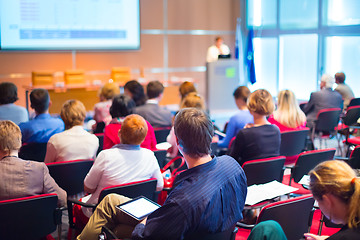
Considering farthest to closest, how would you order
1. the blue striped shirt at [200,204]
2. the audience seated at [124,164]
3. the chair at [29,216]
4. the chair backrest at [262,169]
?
the chair backrest at [262,169]
the audience seated at [124,164]
the chair at [29,216]
the blue striped shirt at [200,204]

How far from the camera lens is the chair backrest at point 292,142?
14.3ft

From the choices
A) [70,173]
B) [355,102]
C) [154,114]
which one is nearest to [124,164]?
[70,173]

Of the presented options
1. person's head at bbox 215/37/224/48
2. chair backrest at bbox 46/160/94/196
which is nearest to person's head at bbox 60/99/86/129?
chair backrest at bbox 46/160/94/196

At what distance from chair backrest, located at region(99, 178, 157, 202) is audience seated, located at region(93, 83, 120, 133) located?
6.99ft

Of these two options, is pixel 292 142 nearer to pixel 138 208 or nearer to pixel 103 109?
pixel 103 109

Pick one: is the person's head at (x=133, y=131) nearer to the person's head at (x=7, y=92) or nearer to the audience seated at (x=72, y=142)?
the audience seated at (x=72, y=142)

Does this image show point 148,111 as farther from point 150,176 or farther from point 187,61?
point 187,61

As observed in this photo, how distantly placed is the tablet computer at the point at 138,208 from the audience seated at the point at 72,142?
4.79 ft

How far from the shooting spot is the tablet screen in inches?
88.7

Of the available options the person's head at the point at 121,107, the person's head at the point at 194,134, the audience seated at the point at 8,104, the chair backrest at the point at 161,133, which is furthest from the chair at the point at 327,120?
the person's head at the point at 194,134

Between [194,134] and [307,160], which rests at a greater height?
[194,134]

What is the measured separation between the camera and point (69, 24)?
9.27m

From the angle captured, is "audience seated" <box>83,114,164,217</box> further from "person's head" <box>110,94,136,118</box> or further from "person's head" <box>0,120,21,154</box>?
"person's head" <box>110,94,136,118</box>

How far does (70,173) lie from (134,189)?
81cm
